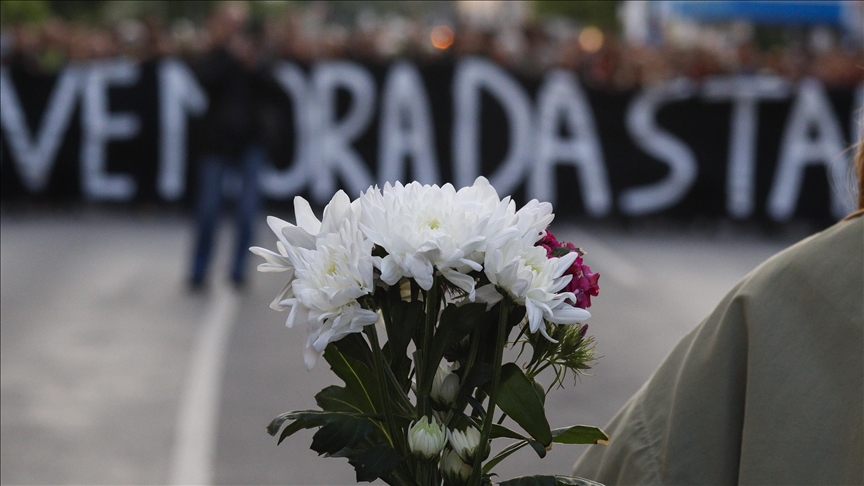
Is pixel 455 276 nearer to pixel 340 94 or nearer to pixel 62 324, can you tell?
pixel 62 324

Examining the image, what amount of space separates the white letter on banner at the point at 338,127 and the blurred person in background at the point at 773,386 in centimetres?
1056

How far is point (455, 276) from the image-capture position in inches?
58.1

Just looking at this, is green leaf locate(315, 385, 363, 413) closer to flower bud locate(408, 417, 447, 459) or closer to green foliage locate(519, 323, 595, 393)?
A: flower bud locate(408, 417, 447, 459)

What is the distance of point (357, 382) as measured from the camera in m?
1.60

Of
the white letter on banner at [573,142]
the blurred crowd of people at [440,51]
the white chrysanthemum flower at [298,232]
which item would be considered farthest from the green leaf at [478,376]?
the blurred crowd of people at [440,51]

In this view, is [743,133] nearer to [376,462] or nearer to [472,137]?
[472,137]

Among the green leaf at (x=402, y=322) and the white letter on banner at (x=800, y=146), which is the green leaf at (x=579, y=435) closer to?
the green leaf at (x=402, y=322)

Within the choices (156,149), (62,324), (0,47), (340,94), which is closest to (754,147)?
(340,94)

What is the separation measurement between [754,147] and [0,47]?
9038mm

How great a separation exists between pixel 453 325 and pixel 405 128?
10942 mm

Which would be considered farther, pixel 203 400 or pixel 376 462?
pixel 203 400

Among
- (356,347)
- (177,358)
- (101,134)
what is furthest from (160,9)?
(356,347)

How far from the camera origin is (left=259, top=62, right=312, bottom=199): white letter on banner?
12.3 metres

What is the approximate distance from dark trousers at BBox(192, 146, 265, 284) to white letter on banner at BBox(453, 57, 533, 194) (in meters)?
3.76
